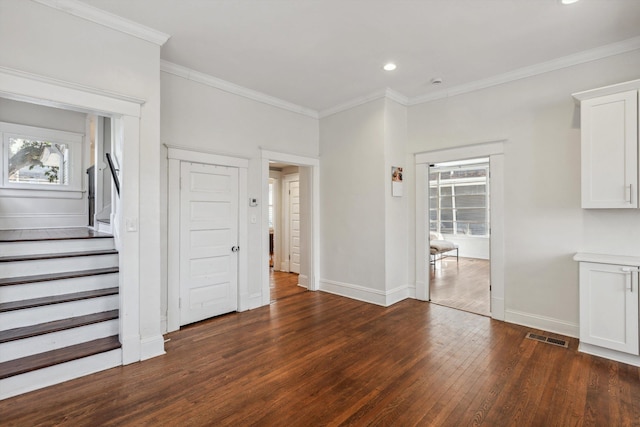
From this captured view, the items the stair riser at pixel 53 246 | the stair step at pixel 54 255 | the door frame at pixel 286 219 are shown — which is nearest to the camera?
the stair step at pixel 54 255

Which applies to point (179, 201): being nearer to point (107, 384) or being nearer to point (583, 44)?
point (107, 384)

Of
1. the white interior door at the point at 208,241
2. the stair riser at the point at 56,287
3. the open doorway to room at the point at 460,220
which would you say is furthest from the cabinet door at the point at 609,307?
the stair riser at the point at 56,287

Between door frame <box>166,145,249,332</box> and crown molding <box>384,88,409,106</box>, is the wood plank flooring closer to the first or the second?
door frame <box>166,145,249,332</box>

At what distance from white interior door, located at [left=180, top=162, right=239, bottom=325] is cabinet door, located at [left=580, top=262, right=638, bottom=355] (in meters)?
3.97

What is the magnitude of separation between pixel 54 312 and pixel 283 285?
11.5 feet

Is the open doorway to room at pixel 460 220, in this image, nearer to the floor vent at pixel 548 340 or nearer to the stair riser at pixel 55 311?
the floor vent at pixel 548 340

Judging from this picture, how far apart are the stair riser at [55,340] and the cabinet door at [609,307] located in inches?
180

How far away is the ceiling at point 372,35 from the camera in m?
2.66

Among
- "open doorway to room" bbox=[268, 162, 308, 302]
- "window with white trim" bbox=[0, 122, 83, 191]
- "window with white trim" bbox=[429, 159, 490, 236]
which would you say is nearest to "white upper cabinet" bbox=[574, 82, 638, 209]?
"open doorway to room" bbox=[268, 162, 308, 302]

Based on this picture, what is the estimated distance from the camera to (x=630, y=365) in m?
2.83

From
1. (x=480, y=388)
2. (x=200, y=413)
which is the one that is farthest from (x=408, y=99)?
(x=200, y=413)

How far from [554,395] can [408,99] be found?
4.06m

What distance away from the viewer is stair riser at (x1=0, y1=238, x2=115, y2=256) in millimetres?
3145

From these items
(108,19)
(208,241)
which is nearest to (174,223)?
(208,241)
